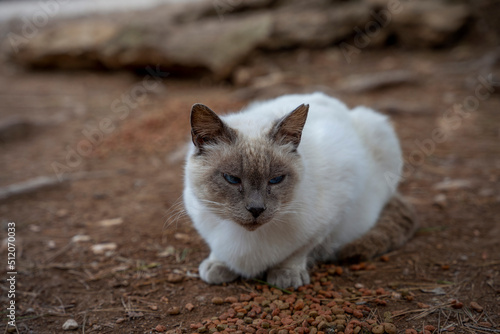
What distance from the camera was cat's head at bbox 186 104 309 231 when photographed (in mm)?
2545

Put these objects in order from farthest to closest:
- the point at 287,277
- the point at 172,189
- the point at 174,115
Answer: the point at 174,115, the point at 172,189, the point at 287,277

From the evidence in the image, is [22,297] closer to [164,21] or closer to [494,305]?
[494,305]

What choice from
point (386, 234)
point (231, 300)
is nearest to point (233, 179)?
point (231, 300)

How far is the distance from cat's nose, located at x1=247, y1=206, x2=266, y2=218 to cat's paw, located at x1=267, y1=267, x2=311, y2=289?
2.05 feet

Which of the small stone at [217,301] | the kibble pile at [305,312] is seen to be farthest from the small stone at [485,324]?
the small stone at [217,301]

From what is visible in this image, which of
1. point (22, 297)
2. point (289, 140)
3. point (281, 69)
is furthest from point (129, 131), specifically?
point (289, 140)

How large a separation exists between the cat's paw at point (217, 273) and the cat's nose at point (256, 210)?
27.5 inches

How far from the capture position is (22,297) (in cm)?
293

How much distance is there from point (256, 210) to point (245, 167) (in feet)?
0.89

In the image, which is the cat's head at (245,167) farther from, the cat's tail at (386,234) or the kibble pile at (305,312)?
the cat's tail at (386,234)

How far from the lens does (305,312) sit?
255cm

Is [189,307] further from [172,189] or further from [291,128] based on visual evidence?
[172,189]

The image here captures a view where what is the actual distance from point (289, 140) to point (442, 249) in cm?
163

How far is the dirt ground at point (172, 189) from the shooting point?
9.07ft
